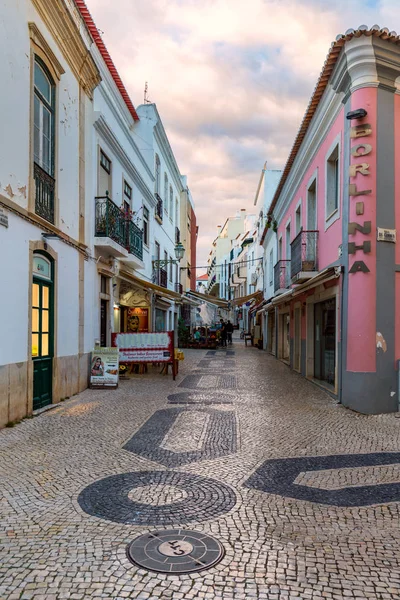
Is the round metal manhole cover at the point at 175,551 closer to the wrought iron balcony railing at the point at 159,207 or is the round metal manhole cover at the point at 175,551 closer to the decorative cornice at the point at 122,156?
the decorative cornice at the point at 122,156

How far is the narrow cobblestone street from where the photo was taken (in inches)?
106

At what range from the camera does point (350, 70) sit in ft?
26.9

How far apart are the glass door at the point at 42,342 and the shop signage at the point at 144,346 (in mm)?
3294

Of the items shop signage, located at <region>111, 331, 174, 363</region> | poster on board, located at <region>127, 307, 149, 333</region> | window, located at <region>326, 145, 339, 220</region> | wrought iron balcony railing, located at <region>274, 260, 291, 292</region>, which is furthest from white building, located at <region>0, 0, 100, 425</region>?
wrought iron balcony railing, located at <region>274, 260, 291, 292</region>

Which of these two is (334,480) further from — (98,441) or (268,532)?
(98,441)

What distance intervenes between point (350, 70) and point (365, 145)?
4.73 feet

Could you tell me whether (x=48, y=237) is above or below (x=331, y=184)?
below

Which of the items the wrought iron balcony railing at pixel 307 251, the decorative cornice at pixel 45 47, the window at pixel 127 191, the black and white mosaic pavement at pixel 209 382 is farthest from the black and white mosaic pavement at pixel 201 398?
the window at pixel 127 191

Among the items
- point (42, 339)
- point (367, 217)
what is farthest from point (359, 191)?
point (42, 339)

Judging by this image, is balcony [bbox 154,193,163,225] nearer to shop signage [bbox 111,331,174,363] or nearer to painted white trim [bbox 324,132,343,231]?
shop signage [bbox 111,331,174,363]

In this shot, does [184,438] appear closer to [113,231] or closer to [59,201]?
[59,201]

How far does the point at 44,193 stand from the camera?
27.1ft

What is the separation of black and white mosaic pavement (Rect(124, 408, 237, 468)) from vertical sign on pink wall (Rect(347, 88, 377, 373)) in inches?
106

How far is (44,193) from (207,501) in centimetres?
647
